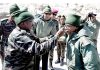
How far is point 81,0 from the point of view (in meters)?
27.3

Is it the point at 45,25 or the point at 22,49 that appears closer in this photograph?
the point at 22,49

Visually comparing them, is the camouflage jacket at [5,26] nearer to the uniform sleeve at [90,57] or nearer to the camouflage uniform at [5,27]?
the camouflage uniform at [5,27]

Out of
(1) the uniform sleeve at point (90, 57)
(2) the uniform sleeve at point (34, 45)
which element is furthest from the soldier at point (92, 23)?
(1) the uniform sleeve at point (90, 57)

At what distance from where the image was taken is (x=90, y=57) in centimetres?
424

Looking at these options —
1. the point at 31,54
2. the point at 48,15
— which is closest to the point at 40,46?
the point at 31,54

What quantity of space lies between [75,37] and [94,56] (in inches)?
18.8

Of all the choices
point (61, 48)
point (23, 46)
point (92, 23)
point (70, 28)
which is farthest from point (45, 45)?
point (61, 48)

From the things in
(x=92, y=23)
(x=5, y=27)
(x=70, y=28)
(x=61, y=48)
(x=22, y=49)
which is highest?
(x=70, y=28)

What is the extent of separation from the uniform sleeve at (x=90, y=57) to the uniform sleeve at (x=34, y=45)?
0.61m

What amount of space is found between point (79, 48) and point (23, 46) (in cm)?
96

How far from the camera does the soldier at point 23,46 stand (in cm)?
469

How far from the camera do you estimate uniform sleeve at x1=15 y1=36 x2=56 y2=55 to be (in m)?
4.66

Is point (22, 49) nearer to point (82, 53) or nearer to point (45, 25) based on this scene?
point (82, 53)

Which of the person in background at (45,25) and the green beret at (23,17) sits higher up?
the green beret at (23,17)
